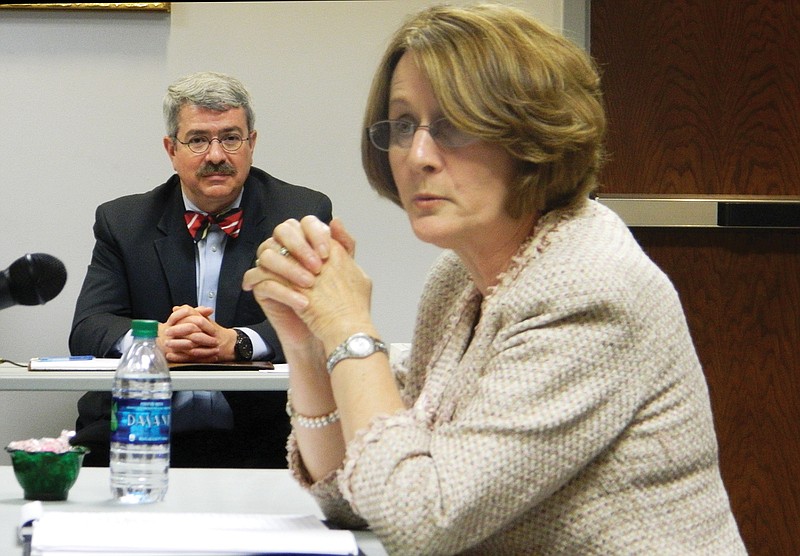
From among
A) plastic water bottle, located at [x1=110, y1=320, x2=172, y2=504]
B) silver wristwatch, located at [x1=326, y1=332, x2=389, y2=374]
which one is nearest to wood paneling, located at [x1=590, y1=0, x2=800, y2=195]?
plastic water bottle, located at [x1=110, y1=320, x2=172, y2=504]

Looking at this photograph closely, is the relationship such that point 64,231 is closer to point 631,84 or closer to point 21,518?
point 631,84

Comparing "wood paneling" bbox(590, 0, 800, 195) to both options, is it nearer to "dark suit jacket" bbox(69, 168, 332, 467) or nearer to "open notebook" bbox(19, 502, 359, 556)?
"dark suit jacket" bbox(69, 168, 332, 467)

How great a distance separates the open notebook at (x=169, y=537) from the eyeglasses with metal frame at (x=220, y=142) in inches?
94.8

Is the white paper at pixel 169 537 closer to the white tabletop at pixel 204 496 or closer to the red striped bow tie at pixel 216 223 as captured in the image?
the white tabletop at pixel 204 496

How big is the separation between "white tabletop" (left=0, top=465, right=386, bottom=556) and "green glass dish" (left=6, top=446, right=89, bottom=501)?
0.02 meters

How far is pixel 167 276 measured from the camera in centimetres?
A: 339

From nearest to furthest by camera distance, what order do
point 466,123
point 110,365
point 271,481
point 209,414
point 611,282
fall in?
point 611,282 → point 466,123 → point 271,481 → point 110,365 → point 209,414

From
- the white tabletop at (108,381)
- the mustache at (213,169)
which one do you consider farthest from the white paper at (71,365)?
the mustache at (213,169)

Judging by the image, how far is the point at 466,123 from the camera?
1.29 meters

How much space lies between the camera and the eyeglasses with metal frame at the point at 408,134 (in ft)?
4.36

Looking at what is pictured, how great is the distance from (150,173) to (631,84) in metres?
1.82

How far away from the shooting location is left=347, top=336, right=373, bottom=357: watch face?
4.03ft

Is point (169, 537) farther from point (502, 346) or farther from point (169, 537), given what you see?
point (502, 346)

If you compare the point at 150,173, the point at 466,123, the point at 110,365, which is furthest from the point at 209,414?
the point at 466,123
